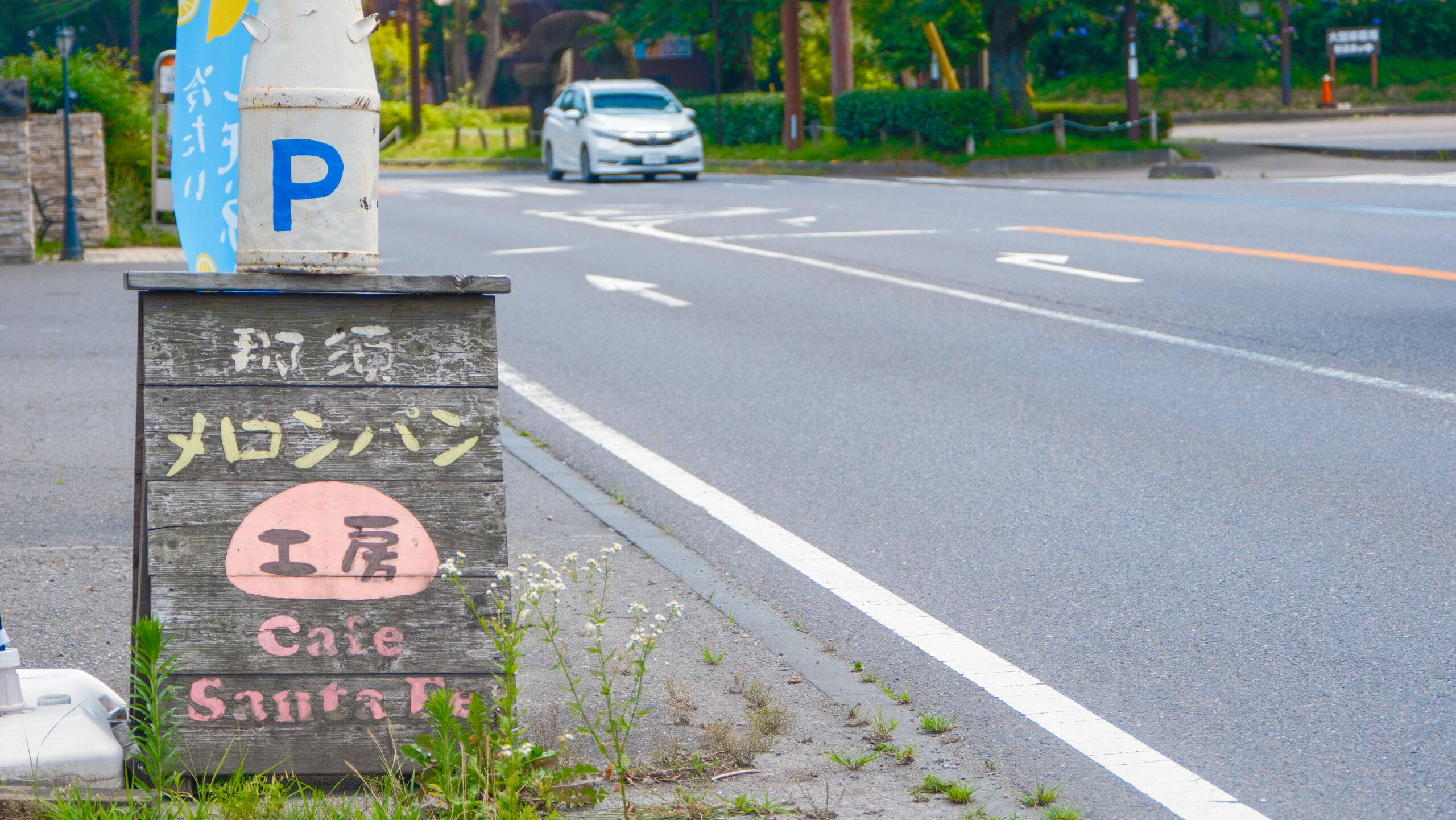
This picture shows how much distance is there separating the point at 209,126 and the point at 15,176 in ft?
38.2

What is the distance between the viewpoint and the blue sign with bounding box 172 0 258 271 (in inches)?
178

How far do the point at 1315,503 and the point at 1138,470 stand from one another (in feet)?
2.55

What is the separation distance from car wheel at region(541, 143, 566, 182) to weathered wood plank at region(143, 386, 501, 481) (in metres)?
27.3

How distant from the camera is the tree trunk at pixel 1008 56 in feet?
104

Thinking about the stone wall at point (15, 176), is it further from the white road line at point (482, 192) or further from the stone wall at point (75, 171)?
the white road line at point (482, 192)

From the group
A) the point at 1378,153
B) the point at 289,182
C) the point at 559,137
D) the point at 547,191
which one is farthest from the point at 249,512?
the point at 559,137

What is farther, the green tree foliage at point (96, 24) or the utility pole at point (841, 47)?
the green tree foliage at point (96, 24)

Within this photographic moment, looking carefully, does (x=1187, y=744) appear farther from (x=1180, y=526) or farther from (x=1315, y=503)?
(x=1315, y=503)

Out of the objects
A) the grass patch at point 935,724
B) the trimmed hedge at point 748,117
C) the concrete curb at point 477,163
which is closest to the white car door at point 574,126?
the trimmed hedge at point 748,117

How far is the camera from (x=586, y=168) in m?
28.2

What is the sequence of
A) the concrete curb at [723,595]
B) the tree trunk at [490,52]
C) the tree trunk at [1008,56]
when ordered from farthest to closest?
the tree trunk at [490,52], the tree trunk at [1008,56], the concrete curb at [723,595]

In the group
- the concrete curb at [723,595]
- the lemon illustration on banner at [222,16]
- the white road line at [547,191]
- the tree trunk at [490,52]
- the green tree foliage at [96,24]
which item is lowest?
the concrete curb at [723,595]

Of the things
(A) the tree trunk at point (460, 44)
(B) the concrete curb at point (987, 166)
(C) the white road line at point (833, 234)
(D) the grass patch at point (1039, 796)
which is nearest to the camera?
(D) the grass patch at point (1039, 796)

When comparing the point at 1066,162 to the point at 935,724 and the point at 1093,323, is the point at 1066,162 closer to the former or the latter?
the point at 1093,323
